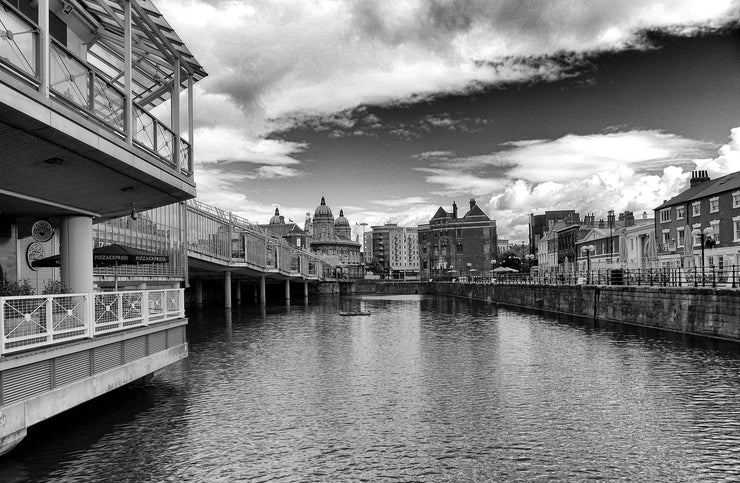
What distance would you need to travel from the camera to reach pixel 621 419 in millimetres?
15828

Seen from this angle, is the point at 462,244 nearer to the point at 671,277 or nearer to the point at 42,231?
the point at 671,277

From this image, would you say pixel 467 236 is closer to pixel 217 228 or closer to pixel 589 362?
pixel 217 228

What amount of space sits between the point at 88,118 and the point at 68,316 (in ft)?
15.5

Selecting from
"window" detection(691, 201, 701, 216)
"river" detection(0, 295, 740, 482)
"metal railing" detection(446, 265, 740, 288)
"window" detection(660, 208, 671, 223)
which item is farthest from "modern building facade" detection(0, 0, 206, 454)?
"window" detection(660, 208, 671, 223)

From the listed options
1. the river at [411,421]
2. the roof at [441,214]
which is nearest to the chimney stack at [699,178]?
the river at [411,421]

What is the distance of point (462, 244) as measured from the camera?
152000 millimetres

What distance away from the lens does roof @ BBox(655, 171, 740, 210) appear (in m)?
51.2

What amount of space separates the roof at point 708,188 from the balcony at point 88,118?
4708cm

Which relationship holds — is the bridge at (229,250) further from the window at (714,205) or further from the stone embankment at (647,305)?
the window at (714,205)

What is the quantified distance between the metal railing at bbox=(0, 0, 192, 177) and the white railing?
4283 mm

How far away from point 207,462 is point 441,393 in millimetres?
8984

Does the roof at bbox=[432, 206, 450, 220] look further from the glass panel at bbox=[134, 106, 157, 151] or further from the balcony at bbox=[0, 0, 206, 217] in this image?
the glass panel at bbox=[134, 106, 157, 151]

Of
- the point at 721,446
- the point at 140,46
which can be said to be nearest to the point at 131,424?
the point at 140,46

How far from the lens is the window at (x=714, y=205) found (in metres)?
52.8
